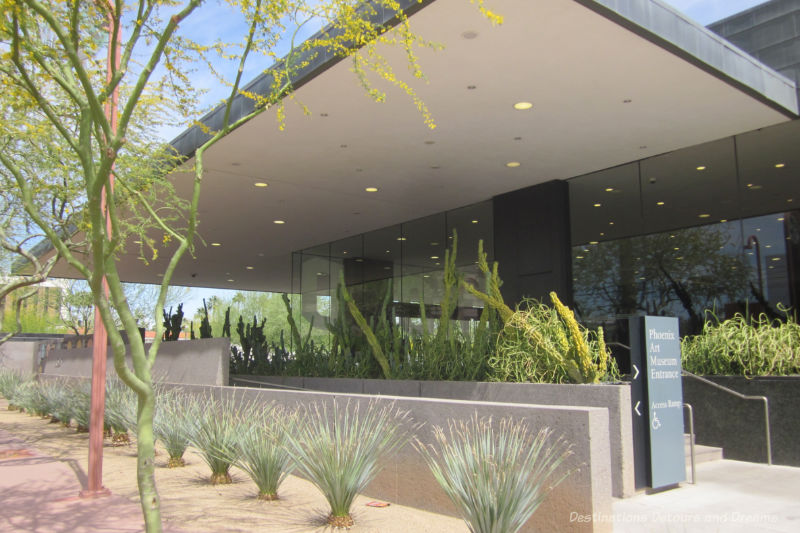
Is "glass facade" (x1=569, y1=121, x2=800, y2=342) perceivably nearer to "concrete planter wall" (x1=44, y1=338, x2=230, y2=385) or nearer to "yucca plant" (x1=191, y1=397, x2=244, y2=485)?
"concrete planter wall" (x1=44, y1=338, x2=230, y2=385)

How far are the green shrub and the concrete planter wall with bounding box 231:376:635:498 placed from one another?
10.5 ft

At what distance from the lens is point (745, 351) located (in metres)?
8.52

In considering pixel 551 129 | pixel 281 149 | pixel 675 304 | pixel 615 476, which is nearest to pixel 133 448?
pixel 281 149

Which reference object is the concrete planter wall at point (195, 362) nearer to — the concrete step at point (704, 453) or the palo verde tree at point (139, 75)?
the palo verde tree at point (139, 75)

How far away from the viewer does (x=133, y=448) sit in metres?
9.79

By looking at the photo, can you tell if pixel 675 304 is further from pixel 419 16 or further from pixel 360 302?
pixel 360 302

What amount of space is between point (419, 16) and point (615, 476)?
487cm

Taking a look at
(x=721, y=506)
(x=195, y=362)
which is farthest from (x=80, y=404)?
(x=721, y=506)

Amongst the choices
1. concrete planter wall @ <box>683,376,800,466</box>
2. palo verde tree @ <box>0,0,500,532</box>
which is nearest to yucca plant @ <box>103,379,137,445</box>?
palo verde tree @ <box>0,0,500,532</box>

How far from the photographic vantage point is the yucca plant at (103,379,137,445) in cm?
923

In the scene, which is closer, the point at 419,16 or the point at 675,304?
the point at 419,16

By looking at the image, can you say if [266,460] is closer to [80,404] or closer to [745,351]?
[745,351]

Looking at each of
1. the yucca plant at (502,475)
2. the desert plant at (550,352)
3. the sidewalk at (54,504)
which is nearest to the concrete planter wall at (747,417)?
the desert plant at (550,352)

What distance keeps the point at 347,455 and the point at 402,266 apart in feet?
38.2
